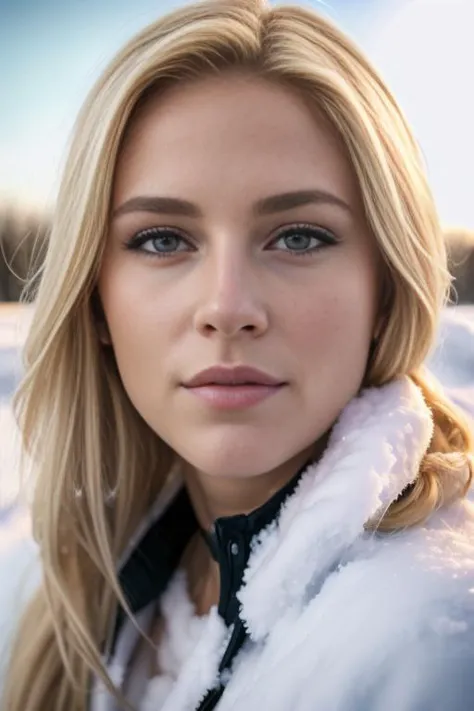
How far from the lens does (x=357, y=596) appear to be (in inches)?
24.9

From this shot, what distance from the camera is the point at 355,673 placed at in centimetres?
59

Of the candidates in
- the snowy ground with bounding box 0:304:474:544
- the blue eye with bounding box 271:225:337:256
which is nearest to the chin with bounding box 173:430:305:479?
the blue eye with bounding box 271:225:337:256

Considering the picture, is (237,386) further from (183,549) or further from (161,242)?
(183,549)

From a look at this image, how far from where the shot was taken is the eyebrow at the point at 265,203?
2.29ft

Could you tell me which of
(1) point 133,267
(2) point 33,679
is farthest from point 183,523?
(1) point 133,267

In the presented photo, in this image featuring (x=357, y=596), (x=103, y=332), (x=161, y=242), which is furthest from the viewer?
(x=103, y=332)

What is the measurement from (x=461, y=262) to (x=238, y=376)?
0.33m

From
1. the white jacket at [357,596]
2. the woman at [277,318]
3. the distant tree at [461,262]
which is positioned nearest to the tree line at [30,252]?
the distant tree at [461,262]

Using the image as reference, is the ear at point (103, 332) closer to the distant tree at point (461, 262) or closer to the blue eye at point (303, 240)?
the blue eye at point (303, 240)

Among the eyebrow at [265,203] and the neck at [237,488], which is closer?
the eyebrow at [265,203]

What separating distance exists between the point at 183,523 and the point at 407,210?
0.42 metres

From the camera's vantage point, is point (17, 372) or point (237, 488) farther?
point (17, 372)

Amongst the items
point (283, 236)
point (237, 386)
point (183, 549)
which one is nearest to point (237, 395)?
point (237, 386)

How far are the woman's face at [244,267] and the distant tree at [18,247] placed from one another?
0.64ft
